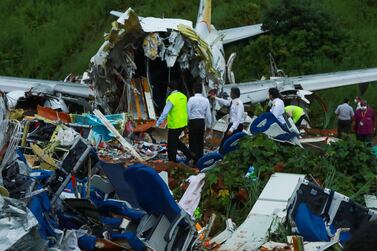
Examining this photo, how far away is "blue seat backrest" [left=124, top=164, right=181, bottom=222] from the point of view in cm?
652

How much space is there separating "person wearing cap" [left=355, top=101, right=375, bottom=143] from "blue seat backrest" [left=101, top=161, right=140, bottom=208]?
10220 mm

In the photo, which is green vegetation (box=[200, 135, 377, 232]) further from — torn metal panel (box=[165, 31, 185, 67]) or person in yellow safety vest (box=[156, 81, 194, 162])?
torn metal panel (box=[165, 31, 185, 67])

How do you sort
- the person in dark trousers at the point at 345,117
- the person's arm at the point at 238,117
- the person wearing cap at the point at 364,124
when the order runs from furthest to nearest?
1. the person in dark trousers at the point at 345,117
2. the person wearing cap at the point at 364,124
3. the person's arm at the point at 238,117

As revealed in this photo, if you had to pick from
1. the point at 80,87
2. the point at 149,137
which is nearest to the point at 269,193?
the point at 149,137

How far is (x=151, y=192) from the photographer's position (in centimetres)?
662

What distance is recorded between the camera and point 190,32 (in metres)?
17.5

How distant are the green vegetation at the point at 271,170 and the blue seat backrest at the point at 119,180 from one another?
3.21 feet

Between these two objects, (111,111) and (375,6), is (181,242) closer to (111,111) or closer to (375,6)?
(111,111)

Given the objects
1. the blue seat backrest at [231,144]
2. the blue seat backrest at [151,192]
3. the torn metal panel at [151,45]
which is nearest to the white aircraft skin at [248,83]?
the torn metal panel at [151,45]

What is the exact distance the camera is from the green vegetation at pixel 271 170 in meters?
8.77

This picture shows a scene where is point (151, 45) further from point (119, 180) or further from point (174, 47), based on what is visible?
point (119, 180)

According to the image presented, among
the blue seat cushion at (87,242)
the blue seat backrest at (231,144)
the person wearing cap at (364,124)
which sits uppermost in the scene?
the blue seat cushion at (87,242)

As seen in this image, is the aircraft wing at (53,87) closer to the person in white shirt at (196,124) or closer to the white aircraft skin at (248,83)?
the white aircraft skin at (248,83)

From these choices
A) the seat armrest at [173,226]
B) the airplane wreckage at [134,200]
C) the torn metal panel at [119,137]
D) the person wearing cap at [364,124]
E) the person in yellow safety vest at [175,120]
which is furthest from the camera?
the person wearing cap at [364,124]
